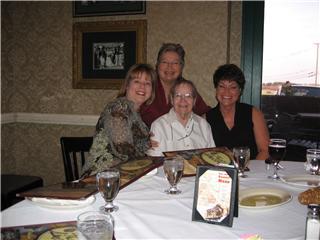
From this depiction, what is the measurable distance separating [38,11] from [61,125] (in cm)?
128

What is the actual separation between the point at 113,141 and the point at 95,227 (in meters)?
1.09

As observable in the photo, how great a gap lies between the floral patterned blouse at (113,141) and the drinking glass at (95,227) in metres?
0.97

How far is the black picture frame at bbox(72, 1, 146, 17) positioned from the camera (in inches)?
133

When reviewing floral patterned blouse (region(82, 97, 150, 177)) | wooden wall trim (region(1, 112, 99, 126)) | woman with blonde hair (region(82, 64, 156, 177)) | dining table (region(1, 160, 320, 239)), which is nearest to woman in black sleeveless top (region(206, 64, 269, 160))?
woman with blonde hair (region(82, 64, 156, 177))

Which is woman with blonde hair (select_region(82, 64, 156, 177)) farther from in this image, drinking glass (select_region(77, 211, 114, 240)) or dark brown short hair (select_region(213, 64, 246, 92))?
drinking glass (select_region(77, 211, 114, 240))

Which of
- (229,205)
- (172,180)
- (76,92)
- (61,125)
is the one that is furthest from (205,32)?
(229,205)

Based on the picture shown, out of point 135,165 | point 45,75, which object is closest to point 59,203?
point 135,165

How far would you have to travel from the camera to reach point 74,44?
3633 millimetres

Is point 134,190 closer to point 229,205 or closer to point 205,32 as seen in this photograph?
point 229,205

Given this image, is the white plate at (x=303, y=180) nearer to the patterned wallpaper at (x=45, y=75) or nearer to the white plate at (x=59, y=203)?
the white plate at (x=59, y=203)

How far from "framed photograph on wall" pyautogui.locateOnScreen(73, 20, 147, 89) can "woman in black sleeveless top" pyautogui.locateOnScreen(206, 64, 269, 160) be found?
1.16 meters

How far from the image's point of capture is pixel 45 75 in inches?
150

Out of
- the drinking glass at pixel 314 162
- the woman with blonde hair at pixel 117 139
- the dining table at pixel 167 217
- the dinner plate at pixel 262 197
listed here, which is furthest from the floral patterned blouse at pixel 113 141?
the drinking glass at pixel 314 162

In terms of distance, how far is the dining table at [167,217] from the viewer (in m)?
1.02
